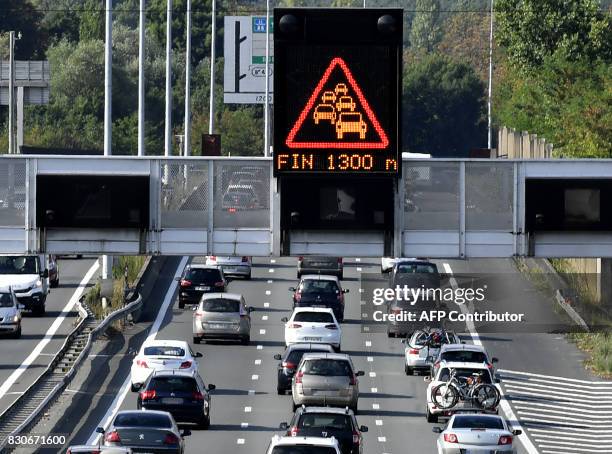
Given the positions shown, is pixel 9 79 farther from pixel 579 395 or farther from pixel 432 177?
pixel 432 177

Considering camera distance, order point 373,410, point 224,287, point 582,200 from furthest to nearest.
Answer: point 224,287
point 373,410
point 582,200

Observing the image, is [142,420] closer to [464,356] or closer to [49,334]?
[464,356]

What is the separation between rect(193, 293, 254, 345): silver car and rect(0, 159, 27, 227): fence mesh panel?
2838 centimetres

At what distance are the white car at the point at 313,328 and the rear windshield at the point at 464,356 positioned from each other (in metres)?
7.58

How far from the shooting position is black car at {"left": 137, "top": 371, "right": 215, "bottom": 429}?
4466cm

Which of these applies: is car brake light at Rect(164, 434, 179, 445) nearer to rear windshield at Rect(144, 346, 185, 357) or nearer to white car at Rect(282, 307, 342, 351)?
rear windshield at Rect(144, 346, 185, 357)

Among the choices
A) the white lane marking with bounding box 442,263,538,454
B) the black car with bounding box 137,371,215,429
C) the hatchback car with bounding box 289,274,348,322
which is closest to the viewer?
the black car with bounding box 137,371,215,429

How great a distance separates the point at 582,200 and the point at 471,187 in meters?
1.95

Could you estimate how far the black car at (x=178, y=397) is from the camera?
44656 mm

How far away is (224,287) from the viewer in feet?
233

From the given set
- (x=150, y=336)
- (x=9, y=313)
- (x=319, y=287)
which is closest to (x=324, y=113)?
(x=9, y=313)

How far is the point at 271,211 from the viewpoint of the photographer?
1178 inches

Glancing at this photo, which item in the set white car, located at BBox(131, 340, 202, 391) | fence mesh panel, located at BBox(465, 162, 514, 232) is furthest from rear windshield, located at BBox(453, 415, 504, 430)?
white car, located at BBox(131, 340, 202, 391)

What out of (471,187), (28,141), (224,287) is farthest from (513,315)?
(28,141)
